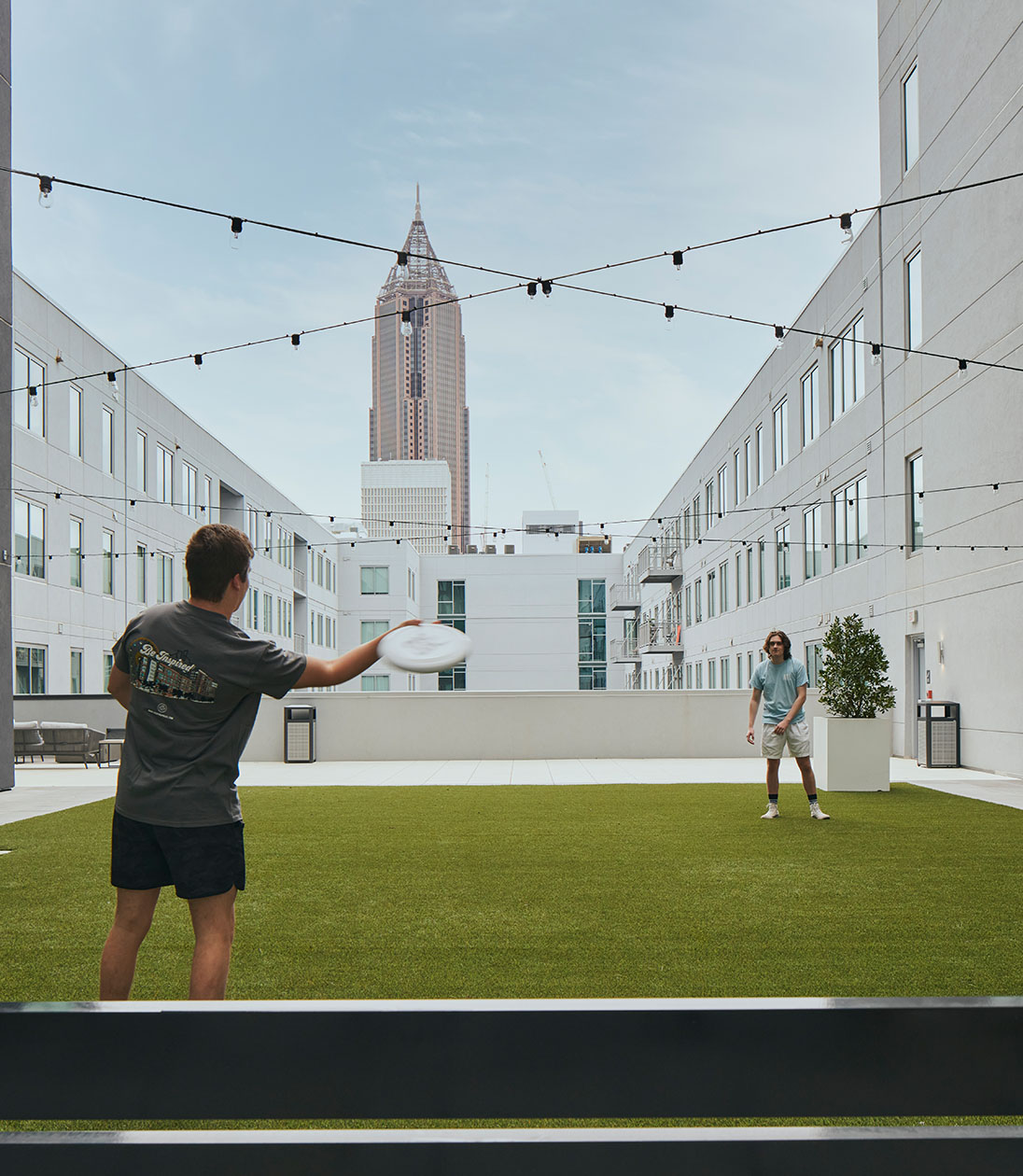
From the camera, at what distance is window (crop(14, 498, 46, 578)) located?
22016 mm

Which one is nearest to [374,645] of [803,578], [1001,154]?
[1001,154]

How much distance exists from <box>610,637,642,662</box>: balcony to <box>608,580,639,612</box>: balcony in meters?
1.73

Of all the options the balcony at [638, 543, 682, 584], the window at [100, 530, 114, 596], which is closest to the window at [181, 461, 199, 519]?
the window at [100, 530, 114, 596]

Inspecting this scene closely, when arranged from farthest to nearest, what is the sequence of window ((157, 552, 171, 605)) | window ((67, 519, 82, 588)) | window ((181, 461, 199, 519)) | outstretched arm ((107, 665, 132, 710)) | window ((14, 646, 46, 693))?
window ((181, 461, 199, 519)) → window ((157, 552, 171, 605)) → window ((67, 519, 82, 588)) → window ((14, 646, 46, 693)) → outstretched arm ((107, 665, 132, 710))

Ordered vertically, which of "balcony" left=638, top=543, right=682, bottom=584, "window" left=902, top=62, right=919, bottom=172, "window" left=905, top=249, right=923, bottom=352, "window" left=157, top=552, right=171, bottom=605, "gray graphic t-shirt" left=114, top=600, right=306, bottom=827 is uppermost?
"window" left=902, top=62, right=919, bottom=172

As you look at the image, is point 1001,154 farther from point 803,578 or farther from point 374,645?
point 374,645

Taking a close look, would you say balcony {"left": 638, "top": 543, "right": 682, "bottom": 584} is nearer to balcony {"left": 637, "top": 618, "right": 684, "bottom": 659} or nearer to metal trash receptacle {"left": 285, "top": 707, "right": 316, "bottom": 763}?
balcony {"left": 637, "top": 618, "right": 684, "bottom": 659}

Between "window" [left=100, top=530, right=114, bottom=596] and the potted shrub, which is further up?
"window" [left=100, top=530, right=114, bottom=596]

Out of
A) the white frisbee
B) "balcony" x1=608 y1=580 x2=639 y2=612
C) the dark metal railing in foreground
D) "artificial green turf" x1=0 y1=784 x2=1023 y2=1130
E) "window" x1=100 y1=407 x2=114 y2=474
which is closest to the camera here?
the dark metal railing in foreground

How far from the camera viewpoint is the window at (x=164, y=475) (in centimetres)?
3030

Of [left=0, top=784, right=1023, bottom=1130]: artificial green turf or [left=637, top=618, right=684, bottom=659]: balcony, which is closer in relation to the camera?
[left=0, top=784, right=1023, bottom=1130]: artificial green turf

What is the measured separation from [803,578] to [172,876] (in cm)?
2426

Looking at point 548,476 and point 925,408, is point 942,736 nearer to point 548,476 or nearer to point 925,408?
point 925,408

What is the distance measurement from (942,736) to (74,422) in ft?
61.3
